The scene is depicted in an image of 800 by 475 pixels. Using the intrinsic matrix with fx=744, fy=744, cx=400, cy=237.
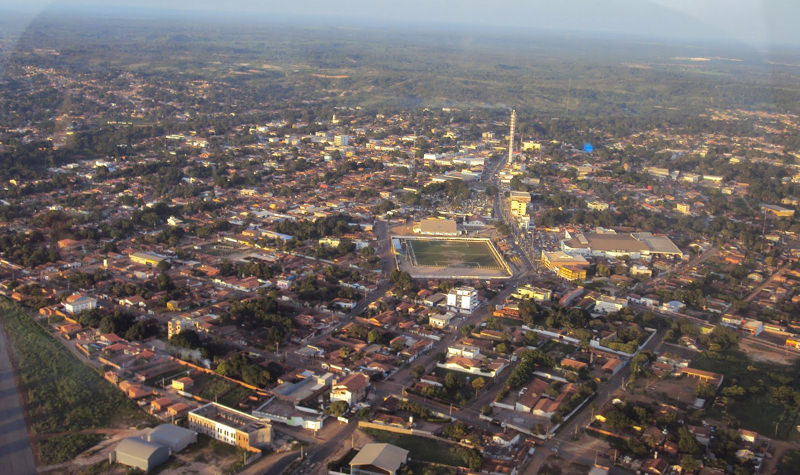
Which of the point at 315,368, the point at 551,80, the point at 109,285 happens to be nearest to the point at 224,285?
the point at 109,285

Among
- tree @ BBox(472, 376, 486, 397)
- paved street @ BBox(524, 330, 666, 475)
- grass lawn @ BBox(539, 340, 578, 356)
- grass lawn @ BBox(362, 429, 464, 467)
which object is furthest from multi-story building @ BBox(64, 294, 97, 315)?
paved street @ BBox(524, 330, 666, 475)

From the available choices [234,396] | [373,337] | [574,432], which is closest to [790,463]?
[574,432]

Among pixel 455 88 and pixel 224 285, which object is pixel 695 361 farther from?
pixel 455 88

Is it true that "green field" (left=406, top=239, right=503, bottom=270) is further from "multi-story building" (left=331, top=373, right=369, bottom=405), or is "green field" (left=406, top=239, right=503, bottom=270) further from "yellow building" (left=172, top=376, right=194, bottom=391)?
"yellow building" (left=172, top=376, right=194, bottom=391)

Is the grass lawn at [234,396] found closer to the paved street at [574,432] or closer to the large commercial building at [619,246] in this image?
the paved street at [574,432]

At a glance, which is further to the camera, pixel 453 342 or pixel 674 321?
pixel 674 321

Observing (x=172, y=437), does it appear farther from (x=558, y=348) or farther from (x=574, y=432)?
(x=558, y=348)
